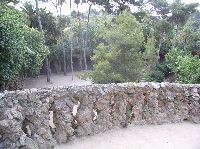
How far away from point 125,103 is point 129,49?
12.9 meters

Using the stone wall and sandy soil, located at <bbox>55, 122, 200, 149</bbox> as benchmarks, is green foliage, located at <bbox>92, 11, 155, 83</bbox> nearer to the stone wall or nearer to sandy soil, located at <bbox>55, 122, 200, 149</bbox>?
the stone wall

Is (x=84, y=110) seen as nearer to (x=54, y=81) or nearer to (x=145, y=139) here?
(x=145, y=139)

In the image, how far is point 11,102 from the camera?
6855mm

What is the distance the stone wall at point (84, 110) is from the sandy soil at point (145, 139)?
179mm

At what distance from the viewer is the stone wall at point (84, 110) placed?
22.4ft

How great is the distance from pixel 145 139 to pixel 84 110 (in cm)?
156

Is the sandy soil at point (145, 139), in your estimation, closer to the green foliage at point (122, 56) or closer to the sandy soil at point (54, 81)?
the green foliage at point (122, 56)

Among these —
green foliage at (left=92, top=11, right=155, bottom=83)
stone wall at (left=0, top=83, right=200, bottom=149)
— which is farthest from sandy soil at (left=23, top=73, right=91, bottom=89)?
stone wall at (left=0, top=83, right=200, bottom=149)

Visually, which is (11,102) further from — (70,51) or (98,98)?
(70,51)

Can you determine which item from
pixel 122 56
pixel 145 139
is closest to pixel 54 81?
pixel 122 56

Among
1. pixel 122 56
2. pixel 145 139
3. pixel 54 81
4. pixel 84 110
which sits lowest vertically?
pixel 54 81

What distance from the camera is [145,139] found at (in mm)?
8312

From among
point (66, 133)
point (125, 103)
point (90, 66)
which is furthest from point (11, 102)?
point (90, 66)

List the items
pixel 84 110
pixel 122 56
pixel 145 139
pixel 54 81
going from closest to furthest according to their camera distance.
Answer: pixel 84 110, pixel 145 139, pixel 122 56, pixel 54 81
